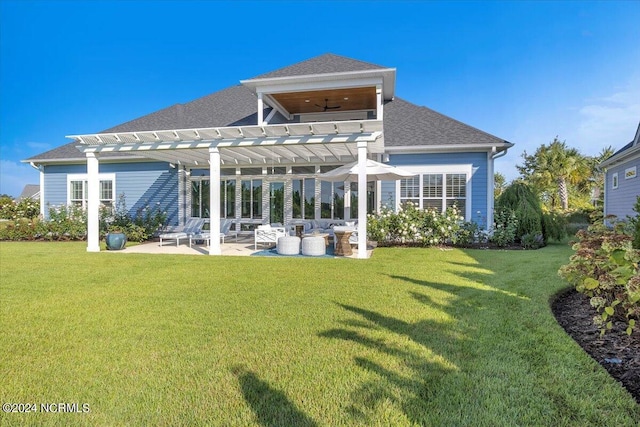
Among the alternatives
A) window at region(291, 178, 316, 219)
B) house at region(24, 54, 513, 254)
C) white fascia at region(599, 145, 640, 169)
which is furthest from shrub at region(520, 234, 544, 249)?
window at region(291, 178, 316, 219)

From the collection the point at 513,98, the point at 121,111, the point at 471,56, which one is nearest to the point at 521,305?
the point at 471,56

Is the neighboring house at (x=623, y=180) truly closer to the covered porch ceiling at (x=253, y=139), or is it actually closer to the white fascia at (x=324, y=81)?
the white fascia at (x=324, y=81)

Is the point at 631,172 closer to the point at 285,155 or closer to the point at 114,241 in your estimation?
the point at 285,155

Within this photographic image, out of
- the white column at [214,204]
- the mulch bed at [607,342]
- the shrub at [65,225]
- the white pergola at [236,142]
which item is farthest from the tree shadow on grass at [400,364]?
the shrub at [65,225]

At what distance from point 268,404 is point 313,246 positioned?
24.4ft

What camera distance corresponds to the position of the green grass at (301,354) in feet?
7.88

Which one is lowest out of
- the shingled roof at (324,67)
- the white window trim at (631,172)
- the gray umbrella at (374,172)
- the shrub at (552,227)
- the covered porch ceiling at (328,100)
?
the shrub at (552,227)

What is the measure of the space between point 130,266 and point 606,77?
19.1m

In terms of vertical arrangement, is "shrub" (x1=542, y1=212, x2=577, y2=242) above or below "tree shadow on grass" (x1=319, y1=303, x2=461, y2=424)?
above

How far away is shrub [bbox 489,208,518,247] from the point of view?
1214 cm

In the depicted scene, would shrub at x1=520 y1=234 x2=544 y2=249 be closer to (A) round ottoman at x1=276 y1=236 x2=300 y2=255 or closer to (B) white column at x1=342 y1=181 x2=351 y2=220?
(B) white column at x1=342 y1=181 x2=351 y2=220

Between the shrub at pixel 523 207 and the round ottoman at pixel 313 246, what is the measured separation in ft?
24.4

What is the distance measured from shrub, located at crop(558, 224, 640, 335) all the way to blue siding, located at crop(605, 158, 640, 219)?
983cm

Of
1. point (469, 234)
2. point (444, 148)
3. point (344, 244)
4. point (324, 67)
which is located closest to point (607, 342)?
point (344, 244)
